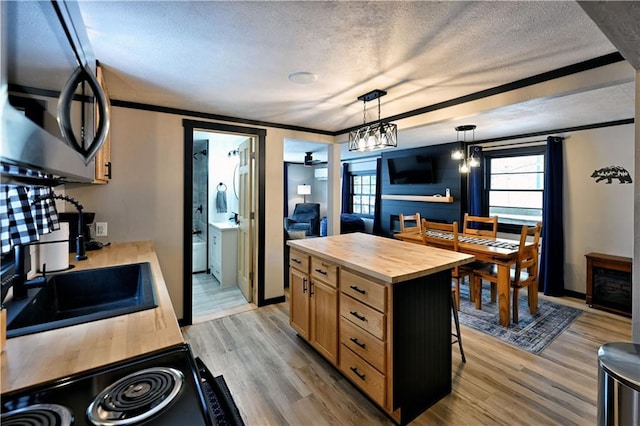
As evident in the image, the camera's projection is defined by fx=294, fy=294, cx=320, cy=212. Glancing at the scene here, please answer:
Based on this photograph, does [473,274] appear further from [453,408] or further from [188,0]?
[188,0]

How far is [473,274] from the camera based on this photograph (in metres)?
3.49

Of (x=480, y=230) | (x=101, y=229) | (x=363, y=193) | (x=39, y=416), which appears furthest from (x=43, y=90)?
(x=363, y=193)

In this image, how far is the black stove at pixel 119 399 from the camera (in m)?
0.68

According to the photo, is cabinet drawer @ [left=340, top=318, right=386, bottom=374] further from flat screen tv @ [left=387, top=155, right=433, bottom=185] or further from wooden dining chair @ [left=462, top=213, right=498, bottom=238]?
flat screen tv @ [left=387, top=155, right=433, bottom=185]

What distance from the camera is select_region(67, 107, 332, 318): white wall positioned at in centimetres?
279

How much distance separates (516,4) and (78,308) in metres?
2.79

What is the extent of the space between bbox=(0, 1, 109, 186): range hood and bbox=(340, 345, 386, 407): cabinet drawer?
1.89 m

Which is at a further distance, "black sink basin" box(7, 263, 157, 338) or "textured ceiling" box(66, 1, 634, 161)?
"textured ceiling" box(66, 1, 634, 161)

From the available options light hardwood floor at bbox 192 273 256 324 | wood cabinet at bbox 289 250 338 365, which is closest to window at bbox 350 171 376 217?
light hardwood floor at bbox 192 273 256 324

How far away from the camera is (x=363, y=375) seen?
2000mm

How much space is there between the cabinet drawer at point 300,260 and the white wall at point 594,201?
155 inches

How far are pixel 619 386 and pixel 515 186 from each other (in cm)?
448

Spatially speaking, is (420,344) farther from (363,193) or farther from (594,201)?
(363,193)

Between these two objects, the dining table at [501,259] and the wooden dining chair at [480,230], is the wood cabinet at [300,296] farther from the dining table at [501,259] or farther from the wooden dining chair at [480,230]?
the wooden dining chair at [480,230]
